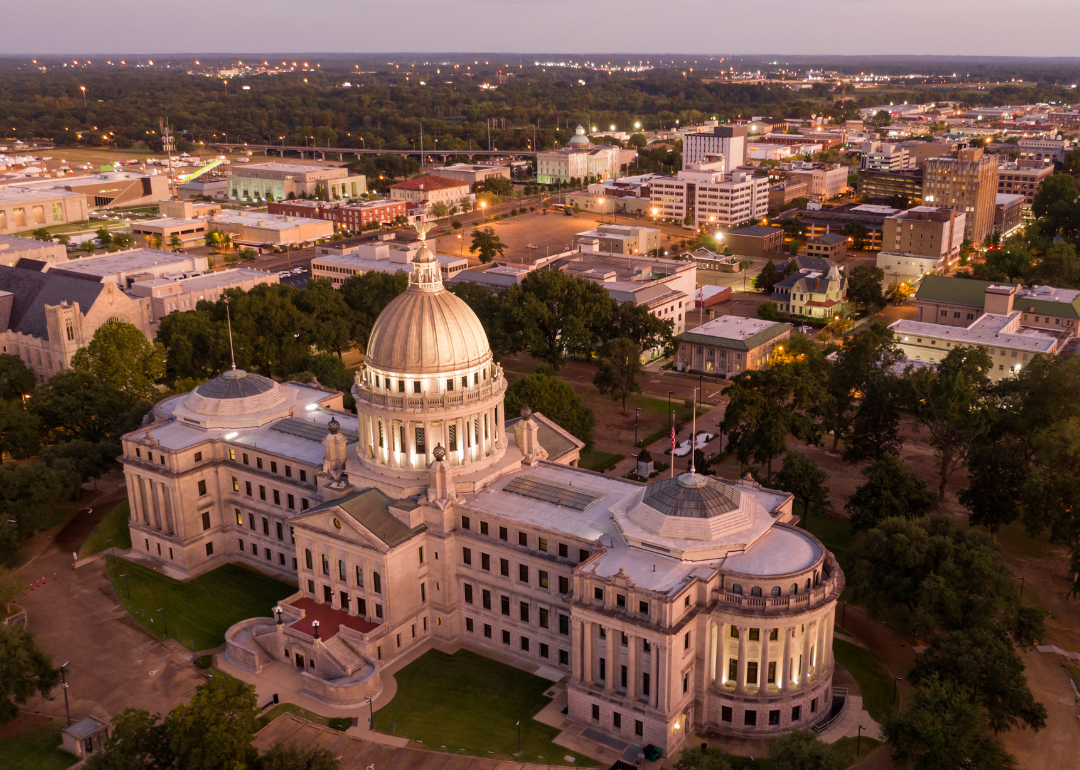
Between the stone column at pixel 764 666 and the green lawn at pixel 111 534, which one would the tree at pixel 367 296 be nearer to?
the green lawn at pixel 111 534

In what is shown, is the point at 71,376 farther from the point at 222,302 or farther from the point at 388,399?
the point at 388,399

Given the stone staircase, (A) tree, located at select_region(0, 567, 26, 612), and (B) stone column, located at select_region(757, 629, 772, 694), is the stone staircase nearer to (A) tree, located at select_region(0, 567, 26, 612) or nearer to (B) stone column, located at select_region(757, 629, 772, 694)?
(A) tree, located at select_region(0, 567, 26, 612)

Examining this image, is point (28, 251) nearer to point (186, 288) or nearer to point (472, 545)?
point (186, 288)

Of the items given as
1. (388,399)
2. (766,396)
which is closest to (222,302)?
(388,399)

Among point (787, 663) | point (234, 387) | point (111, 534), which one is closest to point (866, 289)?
point (234, 387)

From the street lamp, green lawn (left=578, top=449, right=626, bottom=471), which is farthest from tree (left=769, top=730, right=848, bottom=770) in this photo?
green lawn (left=578, top=449, right=626, bottom=471)

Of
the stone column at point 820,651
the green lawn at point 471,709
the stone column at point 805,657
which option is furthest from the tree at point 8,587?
the stone column at point 820,651
